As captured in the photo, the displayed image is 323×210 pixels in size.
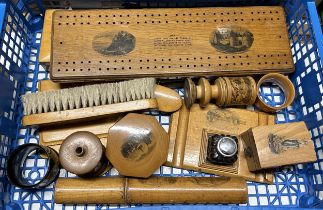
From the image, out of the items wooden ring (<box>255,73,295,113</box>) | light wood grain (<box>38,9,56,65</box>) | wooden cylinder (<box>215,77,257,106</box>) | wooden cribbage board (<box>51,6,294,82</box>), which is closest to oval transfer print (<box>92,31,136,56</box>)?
wooden cribbage board (<box>51,6,294,82</box>)

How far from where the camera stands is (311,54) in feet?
2.77

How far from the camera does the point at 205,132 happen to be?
0.79 m

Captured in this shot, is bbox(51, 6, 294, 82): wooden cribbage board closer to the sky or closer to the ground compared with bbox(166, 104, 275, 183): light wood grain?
closer to the sky

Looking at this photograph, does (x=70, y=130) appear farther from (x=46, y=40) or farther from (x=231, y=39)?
(x=231, y=39)

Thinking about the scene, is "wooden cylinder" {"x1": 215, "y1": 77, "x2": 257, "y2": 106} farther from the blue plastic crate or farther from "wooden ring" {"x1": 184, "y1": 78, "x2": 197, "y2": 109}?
the blue plastic crate

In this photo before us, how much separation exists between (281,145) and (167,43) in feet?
1.22

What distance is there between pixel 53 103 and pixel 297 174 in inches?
26.1

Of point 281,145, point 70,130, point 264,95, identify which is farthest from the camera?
point 264,95

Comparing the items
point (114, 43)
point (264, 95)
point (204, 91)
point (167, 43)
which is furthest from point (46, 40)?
point (264, 95)

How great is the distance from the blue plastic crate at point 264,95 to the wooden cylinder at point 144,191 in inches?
3.3

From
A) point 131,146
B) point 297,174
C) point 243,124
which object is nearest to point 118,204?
point 131,146

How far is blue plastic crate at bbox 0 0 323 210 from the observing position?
0.77m

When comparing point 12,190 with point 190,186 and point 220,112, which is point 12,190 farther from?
point 220,112

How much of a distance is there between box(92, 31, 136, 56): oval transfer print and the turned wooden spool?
18 centimetres
